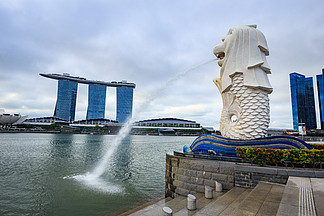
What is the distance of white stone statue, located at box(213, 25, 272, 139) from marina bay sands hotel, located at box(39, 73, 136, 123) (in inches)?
5697

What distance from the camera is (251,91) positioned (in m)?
12.9

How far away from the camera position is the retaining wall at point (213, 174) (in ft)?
25.2

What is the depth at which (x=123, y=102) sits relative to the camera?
527ft

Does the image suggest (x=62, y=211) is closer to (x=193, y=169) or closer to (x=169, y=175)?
(x=169, y=175)

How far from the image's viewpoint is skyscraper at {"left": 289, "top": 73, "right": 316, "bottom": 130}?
309ft

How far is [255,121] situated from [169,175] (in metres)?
6.48

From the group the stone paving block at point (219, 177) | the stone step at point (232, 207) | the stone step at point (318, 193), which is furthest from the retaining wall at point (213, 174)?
the stone step at point (232, 207)

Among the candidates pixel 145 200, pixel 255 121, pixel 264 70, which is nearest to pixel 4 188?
pixel 145 200

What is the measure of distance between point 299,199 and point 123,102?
159504mm

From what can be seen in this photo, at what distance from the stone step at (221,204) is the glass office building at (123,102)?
154 m

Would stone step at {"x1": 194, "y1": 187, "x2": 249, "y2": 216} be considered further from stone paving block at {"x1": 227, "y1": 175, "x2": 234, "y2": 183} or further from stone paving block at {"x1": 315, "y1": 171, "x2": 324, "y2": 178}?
stone paving block at {"x1": 315, "y1": 171, "x2": 324, "y2": 178}

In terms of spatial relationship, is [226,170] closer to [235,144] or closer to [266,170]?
[266,170]

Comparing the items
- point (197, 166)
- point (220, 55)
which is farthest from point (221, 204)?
point (220, 55)

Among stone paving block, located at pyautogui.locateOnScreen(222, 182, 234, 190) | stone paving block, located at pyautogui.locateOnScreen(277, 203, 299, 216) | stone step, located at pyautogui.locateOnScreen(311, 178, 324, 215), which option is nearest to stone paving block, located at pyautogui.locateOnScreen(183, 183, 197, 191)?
stone paving block, located at pyautogui.locateOnScreen(222, 182, 234, 190)
